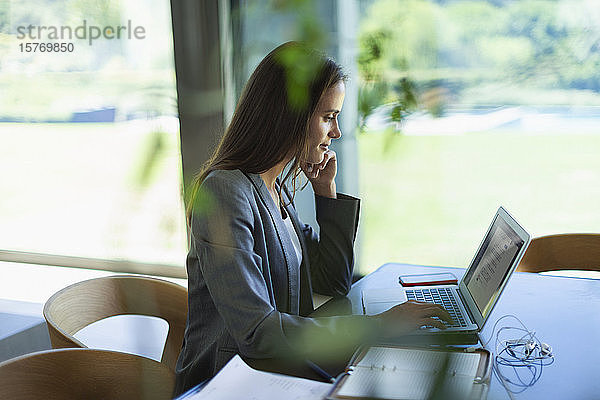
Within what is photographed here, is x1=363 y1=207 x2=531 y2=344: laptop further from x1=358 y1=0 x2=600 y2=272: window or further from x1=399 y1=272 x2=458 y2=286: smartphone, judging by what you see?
x1=358 y1=0 x2=600 y2=272: window

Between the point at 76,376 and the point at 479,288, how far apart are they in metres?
0.85

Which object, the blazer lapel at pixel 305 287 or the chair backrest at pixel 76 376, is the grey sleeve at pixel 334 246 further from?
the chair backrest at pixel 76 376

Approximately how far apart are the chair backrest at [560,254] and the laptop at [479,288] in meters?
0.58

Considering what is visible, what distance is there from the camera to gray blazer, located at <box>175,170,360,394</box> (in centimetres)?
127

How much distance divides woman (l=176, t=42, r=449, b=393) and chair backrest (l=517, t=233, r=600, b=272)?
737 millimetres

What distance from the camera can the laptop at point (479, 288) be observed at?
1296mm

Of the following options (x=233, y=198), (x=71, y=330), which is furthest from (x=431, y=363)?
(x=71, y=330)

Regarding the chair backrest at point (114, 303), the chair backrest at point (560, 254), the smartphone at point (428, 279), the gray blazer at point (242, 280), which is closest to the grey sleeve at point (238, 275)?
the gray blazer at point (242, 280)

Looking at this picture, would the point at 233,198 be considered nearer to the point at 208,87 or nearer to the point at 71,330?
the point at 71,330

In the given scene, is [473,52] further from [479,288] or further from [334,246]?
[334,246]

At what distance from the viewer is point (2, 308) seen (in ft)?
9.33

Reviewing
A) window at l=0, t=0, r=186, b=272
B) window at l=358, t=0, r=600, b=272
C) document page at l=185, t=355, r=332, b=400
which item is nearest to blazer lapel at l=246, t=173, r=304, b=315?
document page at l=185, t=355, r=332, b=400

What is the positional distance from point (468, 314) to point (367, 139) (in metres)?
1.21

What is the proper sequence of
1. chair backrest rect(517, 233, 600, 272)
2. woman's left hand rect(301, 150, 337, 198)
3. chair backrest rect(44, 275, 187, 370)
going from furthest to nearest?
chair backrest rect(517, 233, 600, 272) < woman's left hand rect(301, 150, 337, 198) < chair backrest rect(44, 275, 187, 370)
